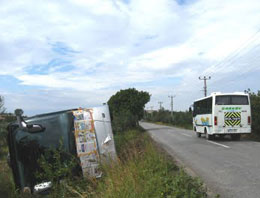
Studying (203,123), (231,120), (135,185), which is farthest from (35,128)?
(203,123)

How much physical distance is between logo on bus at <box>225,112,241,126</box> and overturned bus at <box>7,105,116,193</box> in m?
12.1

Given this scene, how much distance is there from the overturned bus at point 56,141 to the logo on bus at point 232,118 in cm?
1208

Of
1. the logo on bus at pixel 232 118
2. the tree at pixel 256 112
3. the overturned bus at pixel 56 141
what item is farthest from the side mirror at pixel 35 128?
the tree at pixel 256 112

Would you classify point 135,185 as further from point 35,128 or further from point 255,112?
point 255,112

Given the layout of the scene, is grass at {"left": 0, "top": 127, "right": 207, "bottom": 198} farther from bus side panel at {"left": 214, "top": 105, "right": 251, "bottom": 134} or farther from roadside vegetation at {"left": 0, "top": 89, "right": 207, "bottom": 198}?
bus side panel at {"left": 214, "top": 105, "right": 251, "bottom": 134}

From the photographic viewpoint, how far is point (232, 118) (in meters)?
16.2

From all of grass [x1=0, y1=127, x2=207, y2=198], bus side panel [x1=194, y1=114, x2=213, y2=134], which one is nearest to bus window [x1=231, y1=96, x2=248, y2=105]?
bus side panel [x1=194, y1=114, x2=213, y2=134]

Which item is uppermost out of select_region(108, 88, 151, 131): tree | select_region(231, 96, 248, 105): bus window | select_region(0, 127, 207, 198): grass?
select_region(108, 88, 151, 131): tree

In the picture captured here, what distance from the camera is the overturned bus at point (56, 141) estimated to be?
5113 mm

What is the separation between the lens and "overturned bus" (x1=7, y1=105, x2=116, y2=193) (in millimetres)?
5113

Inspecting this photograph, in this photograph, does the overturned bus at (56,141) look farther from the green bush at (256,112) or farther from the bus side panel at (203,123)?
the green bush at (256,112)

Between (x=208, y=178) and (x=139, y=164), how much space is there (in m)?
1.94

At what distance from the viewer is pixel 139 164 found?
6074mm

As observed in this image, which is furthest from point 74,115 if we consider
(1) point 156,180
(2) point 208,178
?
(2) point 208,178
